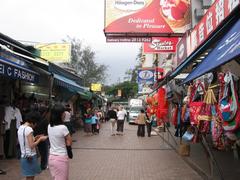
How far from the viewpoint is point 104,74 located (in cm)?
5184

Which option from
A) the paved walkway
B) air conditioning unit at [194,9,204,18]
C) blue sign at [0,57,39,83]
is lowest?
the paved walkway

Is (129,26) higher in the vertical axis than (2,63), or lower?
higher

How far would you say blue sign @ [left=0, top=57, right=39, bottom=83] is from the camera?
9.45m

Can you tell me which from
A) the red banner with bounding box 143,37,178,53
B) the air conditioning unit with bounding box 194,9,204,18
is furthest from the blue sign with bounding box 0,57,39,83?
the air conditioning unit with bounding box 194,9,204,18

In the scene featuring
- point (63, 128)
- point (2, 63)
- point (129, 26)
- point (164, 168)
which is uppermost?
point (129, 26)

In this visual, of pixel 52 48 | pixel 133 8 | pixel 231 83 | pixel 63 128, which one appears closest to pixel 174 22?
pixel 133 8

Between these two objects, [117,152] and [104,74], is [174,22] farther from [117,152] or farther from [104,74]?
[104,74]

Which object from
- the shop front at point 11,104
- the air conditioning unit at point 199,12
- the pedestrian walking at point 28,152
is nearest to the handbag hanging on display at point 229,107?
the pedestrian walking at point 28,152

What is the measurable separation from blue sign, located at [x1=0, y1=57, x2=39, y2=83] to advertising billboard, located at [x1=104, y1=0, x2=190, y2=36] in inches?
241

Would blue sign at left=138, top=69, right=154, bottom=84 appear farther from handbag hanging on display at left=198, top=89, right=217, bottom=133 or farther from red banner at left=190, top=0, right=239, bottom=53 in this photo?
handbag hanging on display at left=198, top=89, right=217, bottom=133

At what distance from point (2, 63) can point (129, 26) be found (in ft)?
27.0

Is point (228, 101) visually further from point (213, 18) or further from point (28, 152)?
point (213, 18)

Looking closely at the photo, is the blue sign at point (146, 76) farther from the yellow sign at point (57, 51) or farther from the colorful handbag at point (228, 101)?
the colorful handbag at point (228, 101)

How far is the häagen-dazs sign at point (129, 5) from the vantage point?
55.9 ft
